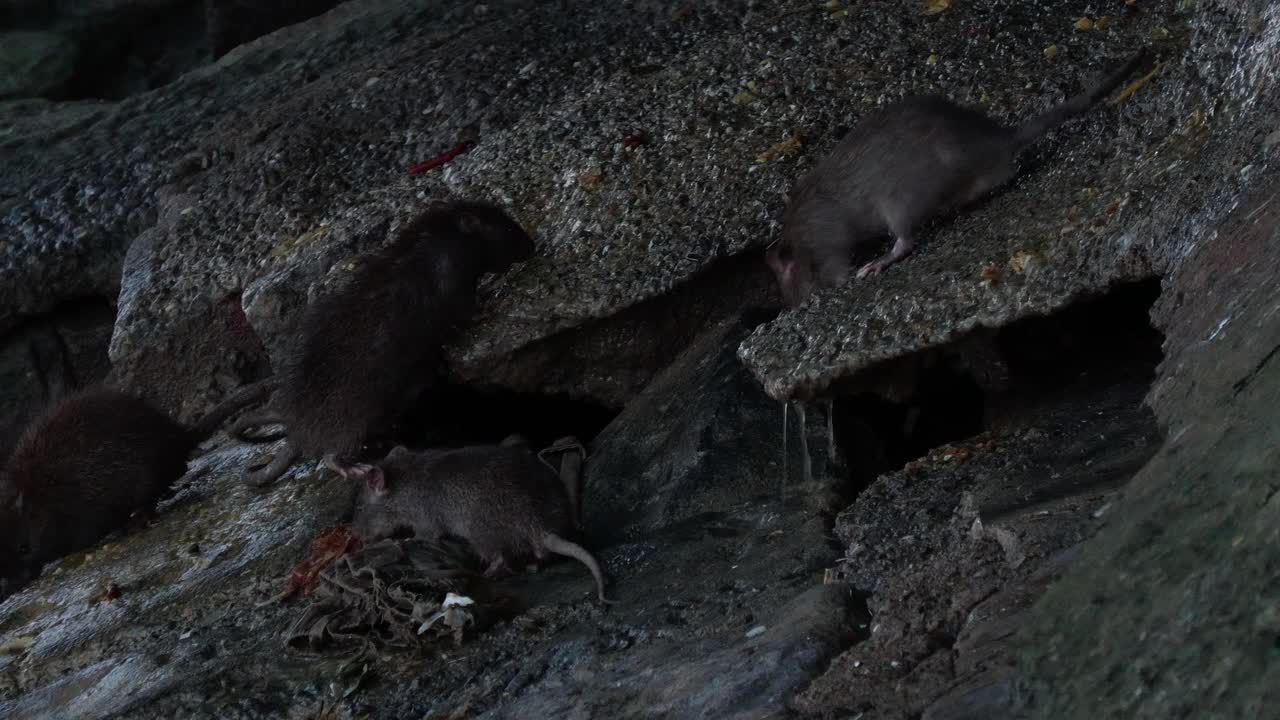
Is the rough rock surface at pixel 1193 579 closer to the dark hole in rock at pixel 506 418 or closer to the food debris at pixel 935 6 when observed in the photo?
the food debris at pixel 935 6

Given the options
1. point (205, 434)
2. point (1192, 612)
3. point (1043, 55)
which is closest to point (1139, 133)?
point (1043, 55)

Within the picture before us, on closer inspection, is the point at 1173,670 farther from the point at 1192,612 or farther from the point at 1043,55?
the point at 1043,55

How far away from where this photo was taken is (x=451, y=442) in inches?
269

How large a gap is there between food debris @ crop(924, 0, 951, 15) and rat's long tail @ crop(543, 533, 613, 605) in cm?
265

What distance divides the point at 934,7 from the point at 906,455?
1914 millimetres

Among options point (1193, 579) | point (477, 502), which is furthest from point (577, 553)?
point (1193, 579)

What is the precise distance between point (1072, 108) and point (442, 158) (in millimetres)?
2896

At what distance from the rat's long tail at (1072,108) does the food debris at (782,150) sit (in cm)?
101

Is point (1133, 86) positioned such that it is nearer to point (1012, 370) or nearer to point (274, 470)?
point (1012, 370)

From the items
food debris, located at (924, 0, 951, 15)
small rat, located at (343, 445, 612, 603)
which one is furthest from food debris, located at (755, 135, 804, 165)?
small rat, located at (343, 445, 612, 603)

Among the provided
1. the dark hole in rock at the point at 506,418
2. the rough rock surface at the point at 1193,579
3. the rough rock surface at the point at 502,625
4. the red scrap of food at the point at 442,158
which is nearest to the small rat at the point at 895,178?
the rough rock surface at the point at 502,625

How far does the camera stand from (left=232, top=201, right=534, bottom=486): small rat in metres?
6.20

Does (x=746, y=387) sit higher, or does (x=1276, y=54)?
(x=1276, y=54)

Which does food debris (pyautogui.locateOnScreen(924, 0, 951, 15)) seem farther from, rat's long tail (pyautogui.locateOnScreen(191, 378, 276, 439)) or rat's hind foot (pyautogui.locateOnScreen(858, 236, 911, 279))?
rat's long tail (pyautogui.locateOnScreen(191, 378, 276, 439))
